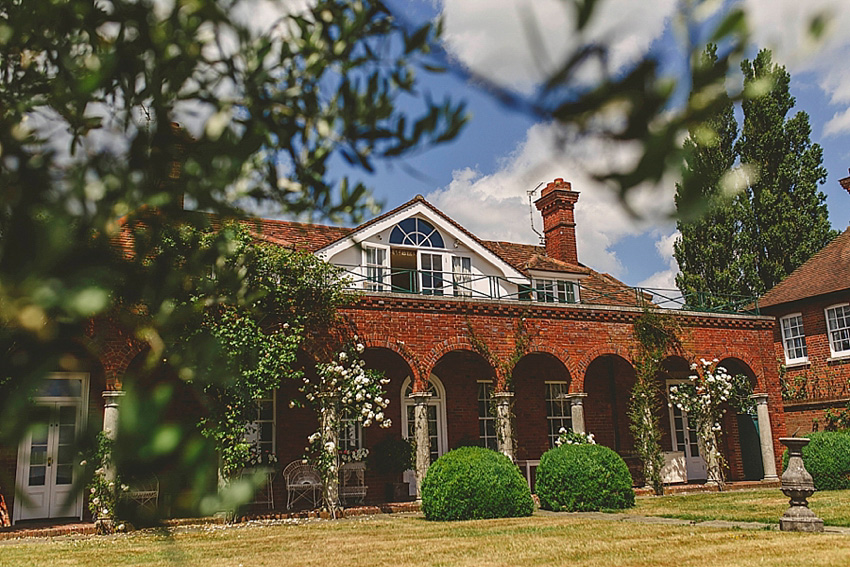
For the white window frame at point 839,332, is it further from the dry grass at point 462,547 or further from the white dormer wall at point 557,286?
the dry grass at point 462,547

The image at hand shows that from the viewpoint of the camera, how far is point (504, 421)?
1639 centimetres

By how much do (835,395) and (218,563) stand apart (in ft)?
61.8

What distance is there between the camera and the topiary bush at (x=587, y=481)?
44.9 feet

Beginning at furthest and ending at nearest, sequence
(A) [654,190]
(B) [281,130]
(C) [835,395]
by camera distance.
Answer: (C) [835,395], (B) [281,130], (A) [654,190]

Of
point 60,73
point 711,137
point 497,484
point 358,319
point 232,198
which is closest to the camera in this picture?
point 711,137

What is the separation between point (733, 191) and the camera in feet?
3.42

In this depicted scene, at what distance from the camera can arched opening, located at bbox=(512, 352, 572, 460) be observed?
18.7 meters

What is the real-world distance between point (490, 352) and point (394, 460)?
3201 mm

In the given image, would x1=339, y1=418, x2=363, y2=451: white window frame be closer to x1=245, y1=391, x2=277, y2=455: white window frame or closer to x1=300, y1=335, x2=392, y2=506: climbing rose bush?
x1=245, y1=391, x2=277, y2=455: white window frame

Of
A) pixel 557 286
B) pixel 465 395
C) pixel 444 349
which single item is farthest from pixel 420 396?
pixel 557 286

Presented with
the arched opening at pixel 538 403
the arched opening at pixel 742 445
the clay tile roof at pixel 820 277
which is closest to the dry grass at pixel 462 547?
the arched opening at pixel 538 403

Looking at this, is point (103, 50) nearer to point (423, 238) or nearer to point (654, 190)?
point (654, 190)

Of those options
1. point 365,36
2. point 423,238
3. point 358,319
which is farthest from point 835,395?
point 365,36

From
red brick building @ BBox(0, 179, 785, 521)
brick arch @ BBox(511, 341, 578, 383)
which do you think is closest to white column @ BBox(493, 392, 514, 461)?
red brick building @ BBox(0, 179, 785, 521)
